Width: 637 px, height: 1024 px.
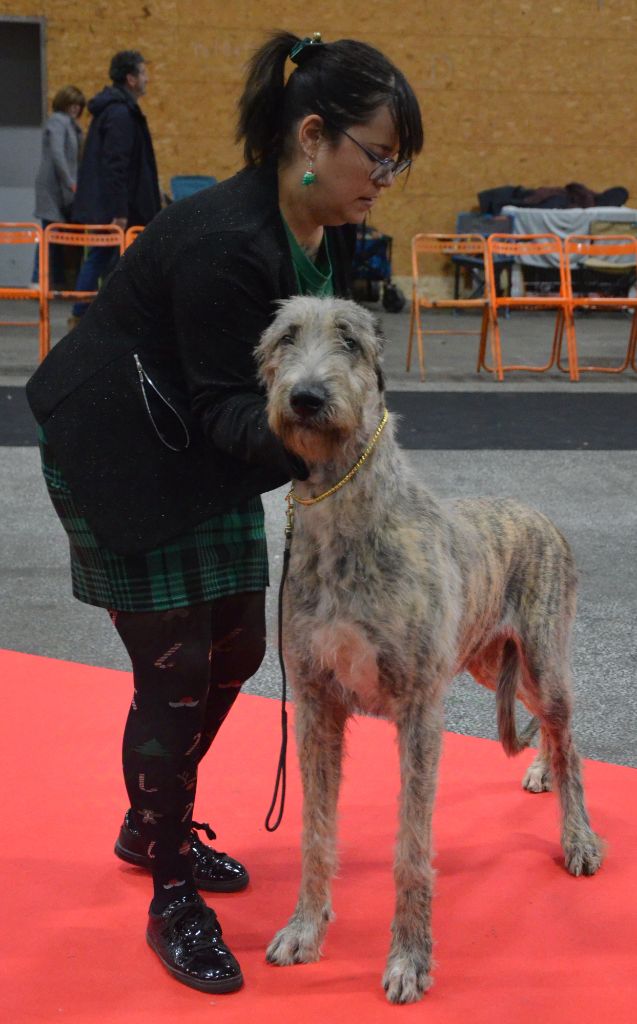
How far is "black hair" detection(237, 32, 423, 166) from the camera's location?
1.78 m

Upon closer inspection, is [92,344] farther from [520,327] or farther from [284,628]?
[520,327]

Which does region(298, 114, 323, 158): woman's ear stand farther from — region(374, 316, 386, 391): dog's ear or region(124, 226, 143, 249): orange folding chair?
region(124, 226, 143, 249): orange folding chair

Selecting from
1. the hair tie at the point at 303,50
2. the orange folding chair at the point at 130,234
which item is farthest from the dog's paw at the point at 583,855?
the orange folding chair at the point at 130,234

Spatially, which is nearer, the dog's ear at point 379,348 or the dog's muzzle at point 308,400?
the dog's muzzle at point 308,400

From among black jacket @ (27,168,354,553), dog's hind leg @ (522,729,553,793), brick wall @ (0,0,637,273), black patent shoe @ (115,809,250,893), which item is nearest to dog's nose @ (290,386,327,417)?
black jacket @ (27,168,354,553)

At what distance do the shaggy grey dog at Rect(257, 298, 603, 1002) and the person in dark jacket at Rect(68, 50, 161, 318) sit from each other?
660 cm

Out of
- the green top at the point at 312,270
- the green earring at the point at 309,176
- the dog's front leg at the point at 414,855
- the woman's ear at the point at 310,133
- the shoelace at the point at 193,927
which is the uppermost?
the woman's ear at the point at 310,133

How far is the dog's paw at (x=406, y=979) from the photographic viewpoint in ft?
6.29

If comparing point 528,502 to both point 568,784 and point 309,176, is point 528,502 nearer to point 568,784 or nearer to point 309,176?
point 568,784

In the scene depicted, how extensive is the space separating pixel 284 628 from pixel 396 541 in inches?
9.9

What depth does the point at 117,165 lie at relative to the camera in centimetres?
817

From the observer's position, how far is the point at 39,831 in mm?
2439

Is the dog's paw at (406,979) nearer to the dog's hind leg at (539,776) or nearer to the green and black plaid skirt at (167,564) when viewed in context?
the green and black plaid skirt at (167,564)

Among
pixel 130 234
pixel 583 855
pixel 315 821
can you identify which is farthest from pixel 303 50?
pixel 130 234
